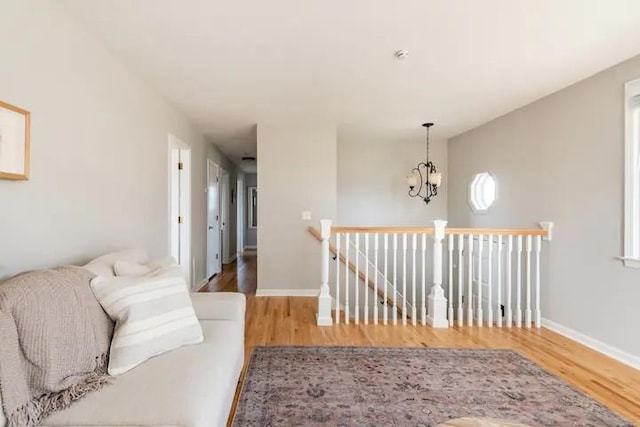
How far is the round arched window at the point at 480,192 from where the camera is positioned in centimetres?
491

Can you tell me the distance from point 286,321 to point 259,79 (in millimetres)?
2284

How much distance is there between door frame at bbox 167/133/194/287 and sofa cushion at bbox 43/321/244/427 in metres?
2.81

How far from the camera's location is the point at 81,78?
82.8 inches

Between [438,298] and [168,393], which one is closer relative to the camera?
[168,393]

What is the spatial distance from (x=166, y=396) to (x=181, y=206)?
10.9ft

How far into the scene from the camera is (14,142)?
157 centimetres

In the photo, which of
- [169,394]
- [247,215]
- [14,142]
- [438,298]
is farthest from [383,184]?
[247,215]

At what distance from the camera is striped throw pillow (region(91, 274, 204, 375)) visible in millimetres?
1413

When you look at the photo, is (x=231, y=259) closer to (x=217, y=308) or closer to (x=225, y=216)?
(x=225, y=216)

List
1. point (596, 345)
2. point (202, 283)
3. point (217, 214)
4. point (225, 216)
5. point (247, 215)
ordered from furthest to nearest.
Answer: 1. point (247, 215)
2. point (225, 216)
3. point (217, 214)
4. point (202, 283)
5. point (596, 345)

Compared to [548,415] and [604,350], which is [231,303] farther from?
[604,350]

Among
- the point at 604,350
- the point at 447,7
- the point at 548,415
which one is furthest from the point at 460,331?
the point at 447,7

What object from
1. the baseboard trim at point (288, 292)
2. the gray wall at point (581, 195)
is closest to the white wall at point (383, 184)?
the baseboard trim at point (288, 292)

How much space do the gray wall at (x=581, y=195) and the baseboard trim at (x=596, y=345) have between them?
0.04m
